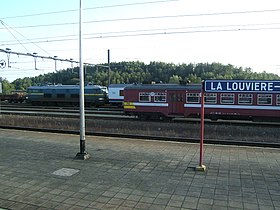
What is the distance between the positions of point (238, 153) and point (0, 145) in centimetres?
870

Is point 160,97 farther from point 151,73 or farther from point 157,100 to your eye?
point 151,73

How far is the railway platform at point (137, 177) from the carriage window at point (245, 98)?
31.4 feet

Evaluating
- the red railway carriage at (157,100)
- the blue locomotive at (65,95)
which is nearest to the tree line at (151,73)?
the blue locomotive at (65,95)

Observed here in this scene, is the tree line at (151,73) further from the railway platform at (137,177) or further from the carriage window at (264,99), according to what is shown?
the railway platform at (137,177)

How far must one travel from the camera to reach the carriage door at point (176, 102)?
67.5 feet

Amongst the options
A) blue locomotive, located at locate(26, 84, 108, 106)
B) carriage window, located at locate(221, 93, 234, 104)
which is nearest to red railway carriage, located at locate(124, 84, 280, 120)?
carriage window, located at locate(221, 93, 234, 104)

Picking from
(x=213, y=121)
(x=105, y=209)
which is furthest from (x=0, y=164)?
(x=213, y=121)

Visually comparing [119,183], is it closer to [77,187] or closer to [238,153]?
[77,187]

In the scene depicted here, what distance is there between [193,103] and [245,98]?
354cm

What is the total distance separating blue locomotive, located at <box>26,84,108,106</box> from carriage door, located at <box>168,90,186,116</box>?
56.6ft

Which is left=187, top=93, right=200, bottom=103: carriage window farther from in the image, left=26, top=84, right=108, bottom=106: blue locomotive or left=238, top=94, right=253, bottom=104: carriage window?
left=26, top=84, right=108, bottom=106: blue locomotive

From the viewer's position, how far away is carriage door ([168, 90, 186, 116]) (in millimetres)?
A: 20580

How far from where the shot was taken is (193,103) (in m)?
20.2

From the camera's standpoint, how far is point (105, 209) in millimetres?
5121
